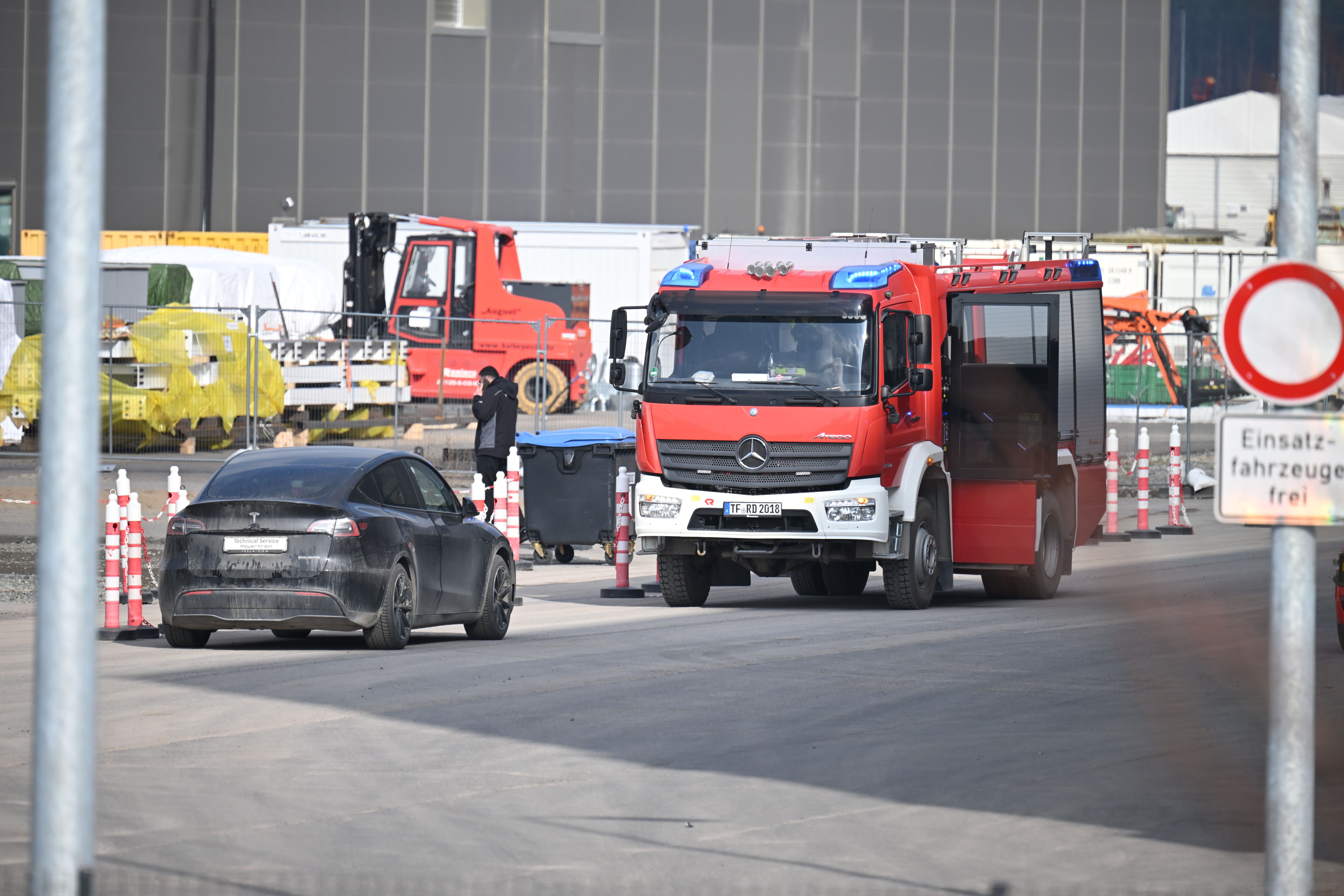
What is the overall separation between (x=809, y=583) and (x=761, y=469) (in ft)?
10.4

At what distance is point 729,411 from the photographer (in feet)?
54.1

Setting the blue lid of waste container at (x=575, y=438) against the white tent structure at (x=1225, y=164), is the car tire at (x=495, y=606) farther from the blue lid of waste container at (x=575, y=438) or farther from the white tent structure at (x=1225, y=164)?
the white tent structure at (x=1225, y=164)

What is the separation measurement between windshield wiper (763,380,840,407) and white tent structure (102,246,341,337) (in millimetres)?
19902

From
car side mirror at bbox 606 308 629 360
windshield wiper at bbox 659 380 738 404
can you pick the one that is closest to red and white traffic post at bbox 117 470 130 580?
car side mirror at bbox 606 308 629 360

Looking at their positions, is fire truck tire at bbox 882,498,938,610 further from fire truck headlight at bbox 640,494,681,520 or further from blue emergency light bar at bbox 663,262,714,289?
blue emergency light bar at bbox 663,262,714,289

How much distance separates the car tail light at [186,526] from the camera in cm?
1291

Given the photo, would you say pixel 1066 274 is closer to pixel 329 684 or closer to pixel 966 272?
pixel 966 272

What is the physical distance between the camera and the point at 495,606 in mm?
14617

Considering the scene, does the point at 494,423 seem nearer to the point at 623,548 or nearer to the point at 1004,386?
the point at 623,548

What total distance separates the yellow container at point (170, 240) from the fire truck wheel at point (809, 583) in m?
31.1

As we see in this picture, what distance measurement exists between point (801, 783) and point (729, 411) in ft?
25.7

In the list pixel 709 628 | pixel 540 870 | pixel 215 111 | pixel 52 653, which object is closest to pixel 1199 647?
pixel 709 628

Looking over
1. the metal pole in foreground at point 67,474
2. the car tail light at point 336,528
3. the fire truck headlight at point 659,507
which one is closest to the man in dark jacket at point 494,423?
the fire truck headlight at point 659,507

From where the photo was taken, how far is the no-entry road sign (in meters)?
5.77
